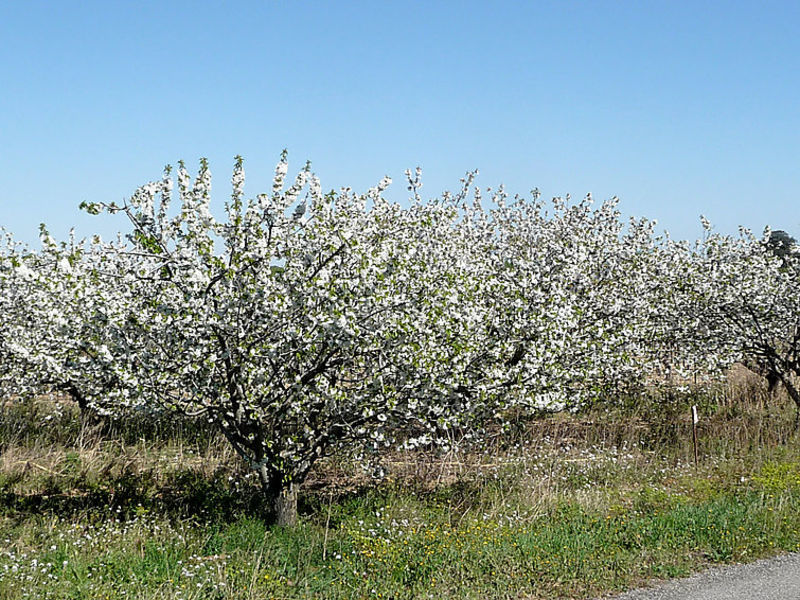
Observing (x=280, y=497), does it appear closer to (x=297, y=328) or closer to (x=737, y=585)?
(x=297, y=328)

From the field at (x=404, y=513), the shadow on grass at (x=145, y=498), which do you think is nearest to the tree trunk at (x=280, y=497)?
the field at (x=404, y=513)

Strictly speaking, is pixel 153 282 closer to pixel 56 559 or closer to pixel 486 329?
pixel 56 559

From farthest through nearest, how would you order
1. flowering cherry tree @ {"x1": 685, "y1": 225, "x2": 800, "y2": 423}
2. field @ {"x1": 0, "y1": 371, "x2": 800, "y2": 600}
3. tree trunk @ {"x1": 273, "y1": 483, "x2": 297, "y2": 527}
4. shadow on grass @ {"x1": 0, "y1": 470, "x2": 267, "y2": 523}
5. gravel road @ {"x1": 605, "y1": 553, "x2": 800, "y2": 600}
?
1. flowering cherry tree @ {"x1": 685, "y1": 225, "x2": 800, "y2": 423}
2. shadow on grass @ {"x1": 0, "y1": 470, "x2": 267, "y2": 523}
3. tree trunk @ {"x1": 273, "y1": 483, "x2": 297, "y2": 527}
4. field @ {"x1": 0, "y1": 371, "x2": 800, "y2": 600}
5. gravel road @ {"x1": 605, "y1": 553, "x2": 800, "y2": 600}

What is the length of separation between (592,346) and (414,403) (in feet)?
12.4

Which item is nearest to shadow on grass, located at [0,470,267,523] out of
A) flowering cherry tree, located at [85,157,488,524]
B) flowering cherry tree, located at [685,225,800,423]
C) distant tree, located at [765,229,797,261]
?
flowering cherry tree, located at [85,157,488,524]

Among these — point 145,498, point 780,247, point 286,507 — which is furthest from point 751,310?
point 145,498

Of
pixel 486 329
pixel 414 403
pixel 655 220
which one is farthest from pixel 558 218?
pixel 414 403

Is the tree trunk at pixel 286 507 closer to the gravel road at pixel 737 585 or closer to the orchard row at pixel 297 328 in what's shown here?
the orchard row at pixel 297 328

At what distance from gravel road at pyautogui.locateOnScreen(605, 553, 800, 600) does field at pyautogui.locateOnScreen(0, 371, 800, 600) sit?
220mm

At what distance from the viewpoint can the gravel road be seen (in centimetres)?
672

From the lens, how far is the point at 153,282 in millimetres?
7805

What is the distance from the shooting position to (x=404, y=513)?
9.12 m

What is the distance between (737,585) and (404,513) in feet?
13.0

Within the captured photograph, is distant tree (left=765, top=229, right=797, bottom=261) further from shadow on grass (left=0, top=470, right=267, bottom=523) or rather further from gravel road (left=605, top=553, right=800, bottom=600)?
shadow on grass (left=0, top=470, right=267, bottom=523)
